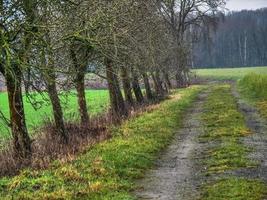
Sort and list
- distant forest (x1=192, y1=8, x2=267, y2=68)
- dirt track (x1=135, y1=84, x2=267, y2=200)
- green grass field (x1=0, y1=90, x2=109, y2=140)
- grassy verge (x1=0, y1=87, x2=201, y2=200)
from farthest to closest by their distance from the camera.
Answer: distant forest (x1=192, y1=8, x2=267, y2=68), green grass field (x1=0, y1=90, x2=109, y2=140), dirt track (x1=135, y1=84, x2=267, y2=200), grassy verge (x1=0, y1=87, x2=201, y2=200)

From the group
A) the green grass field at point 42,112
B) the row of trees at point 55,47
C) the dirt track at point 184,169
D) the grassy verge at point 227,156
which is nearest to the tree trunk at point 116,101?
the row of trees at point 55,47

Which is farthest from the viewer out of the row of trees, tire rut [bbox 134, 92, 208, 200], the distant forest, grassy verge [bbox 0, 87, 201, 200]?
the distant forest

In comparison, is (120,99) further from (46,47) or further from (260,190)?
(260,190)

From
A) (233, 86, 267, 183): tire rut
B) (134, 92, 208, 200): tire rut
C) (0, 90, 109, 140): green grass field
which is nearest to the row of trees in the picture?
(0, 90, 109, 140): green grass field

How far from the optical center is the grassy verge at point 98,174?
423 inches

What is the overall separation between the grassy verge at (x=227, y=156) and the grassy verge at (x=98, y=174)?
1.64m

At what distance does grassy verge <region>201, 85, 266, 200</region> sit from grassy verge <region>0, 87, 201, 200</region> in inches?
64.7

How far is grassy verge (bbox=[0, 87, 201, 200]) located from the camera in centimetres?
1073

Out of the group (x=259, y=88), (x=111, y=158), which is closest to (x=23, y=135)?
(x=111, y=158)

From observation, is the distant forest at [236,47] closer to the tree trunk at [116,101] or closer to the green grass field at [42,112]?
the green grass field at [42,112]

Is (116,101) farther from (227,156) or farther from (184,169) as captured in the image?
(184,169)

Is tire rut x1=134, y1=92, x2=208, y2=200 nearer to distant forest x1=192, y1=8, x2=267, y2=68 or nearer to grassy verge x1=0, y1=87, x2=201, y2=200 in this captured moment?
grassy verge x1=0, y1=87, x2=201, y2=200

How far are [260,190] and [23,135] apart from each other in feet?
24.4

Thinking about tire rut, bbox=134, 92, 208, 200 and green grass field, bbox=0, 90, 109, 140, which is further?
green grass field, bbox=0, 90, 109, 140
